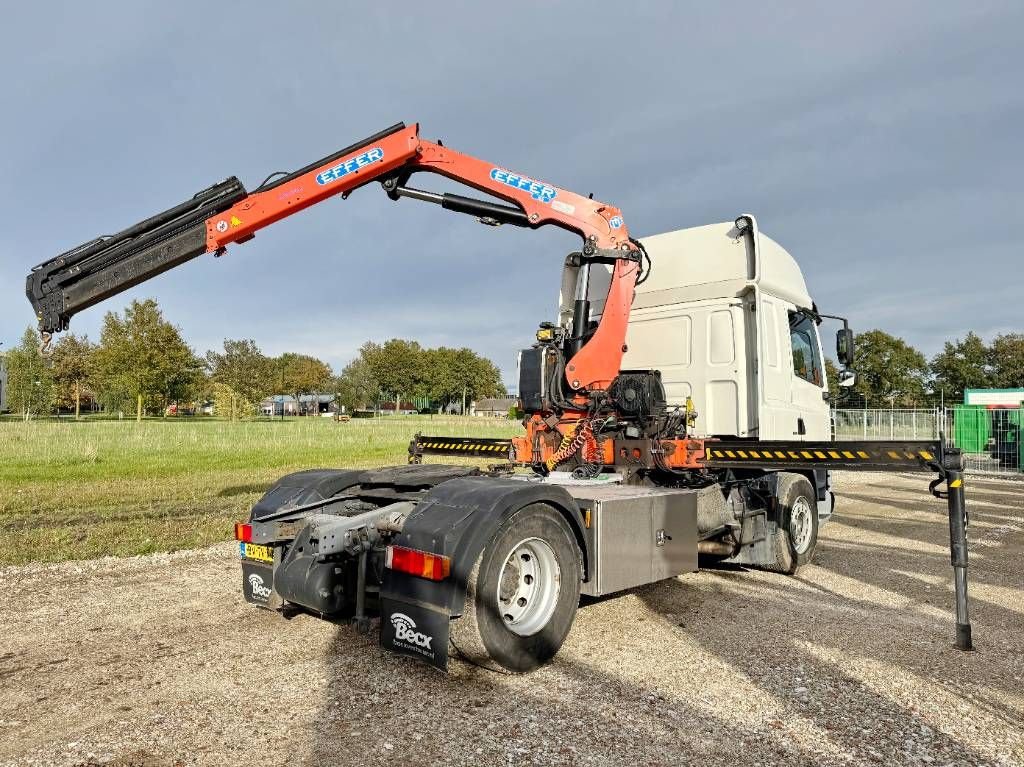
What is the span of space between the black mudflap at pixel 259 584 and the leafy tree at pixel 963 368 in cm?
8012

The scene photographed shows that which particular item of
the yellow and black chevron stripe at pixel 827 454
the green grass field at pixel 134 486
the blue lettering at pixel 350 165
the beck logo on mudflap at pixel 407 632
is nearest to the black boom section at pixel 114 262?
the blue lettering at pixel 350 165

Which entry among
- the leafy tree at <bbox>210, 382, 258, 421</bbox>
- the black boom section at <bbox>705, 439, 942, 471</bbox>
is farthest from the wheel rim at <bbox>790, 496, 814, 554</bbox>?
the leafy tree at <bbox>210, 382, 258, 421</bbox>

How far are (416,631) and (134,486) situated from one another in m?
12.5

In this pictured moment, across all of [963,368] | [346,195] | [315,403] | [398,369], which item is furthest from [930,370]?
[315,403]

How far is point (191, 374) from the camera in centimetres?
5362

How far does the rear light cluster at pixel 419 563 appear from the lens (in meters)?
3.66

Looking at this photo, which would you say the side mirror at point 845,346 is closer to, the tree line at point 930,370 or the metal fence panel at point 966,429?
the metal fence panel at point 966,429

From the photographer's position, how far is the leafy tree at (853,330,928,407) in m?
67.0

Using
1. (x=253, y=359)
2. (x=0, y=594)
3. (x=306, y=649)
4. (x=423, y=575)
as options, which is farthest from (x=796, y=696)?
(x=253, y=359)

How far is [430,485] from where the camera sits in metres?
4.97

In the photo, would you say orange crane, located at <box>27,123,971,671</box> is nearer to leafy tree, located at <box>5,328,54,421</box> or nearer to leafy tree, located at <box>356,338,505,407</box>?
leafy tree, located at <box>5,328,54,421</box>

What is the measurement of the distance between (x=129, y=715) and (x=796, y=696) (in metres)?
3.64

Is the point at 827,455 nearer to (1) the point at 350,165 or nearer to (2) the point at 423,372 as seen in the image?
(1) the point at 350,165

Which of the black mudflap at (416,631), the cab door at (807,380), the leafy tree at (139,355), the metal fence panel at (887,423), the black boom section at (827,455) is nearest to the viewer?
the black mudflap at (416,631)
